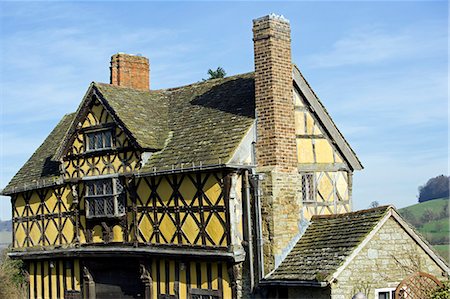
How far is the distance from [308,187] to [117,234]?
5.77 m

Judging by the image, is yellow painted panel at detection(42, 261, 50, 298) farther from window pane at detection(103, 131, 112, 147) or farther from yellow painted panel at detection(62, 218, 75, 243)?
window pane at detection(103, 131, 112, 147)

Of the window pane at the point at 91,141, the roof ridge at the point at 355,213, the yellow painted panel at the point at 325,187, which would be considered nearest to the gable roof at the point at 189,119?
the window pane at the point at 91,141

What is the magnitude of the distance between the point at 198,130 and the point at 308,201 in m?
3.69

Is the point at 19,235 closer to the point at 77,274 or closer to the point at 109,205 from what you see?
the point at 77,274

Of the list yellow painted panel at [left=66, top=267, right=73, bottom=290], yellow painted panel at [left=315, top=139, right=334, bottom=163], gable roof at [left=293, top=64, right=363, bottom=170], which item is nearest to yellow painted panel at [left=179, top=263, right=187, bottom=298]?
yellow painted panel at [left=315, top=139, right=334, bottom=163]

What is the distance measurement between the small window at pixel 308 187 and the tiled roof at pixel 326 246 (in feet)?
3.36

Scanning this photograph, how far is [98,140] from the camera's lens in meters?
21.4

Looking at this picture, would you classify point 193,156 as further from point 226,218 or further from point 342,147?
point 342,147

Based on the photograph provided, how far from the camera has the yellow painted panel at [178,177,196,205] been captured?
18.5 metres

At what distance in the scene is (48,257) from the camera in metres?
23.2

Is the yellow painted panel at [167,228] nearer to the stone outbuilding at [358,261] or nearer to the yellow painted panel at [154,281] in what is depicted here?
the yellow painted panel at [154,281]

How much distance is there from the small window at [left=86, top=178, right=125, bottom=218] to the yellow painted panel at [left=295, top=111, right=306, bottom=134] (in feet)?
17.8

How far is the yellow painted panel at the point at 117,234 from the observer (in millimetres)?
20516

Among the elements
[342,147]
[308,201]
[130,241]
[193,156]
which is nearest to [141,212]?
[130,241]
